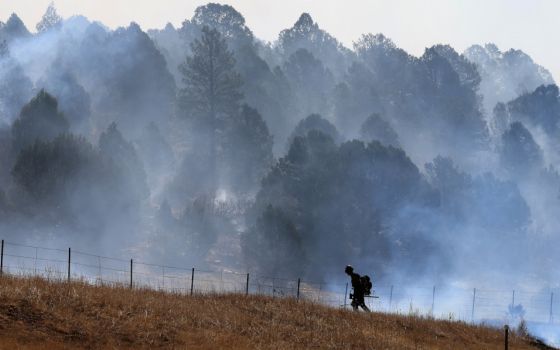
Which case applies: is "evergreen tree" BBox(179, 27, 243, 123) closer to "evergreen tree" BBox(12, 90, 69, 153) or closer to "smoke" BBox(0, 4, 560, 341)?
"smoke" BBox(0, 4, 560, 341)

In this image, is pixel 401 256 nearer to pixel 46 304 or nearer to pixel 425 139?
pixel 425 139

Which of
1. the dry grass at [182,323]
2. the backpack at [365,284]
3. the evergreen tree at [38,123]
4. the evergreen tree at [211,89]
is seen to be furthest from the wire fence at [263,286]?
the dry grass at [182,323]

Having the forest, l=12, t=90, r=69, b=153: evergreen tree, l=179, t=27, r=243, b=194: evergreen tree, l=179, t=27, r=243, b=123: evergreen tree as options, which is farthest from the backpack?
l=179, t=27, r=243, b=123: evergreen tree

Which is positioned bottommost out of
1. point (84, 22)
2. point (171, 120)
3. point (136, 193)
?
point (136, 193)

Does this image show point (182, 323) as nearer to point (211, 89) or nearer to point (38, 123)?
point (38, 123)

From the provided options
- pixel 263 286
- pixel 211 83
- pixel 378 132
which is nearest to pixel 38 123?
pixel 263 286

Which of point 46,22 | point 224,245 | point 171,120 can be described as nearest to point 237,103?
point 171,120

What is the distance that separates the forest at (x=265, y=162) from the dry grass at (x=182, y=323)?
3867 cm

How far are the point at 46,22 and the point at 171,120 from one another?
5250 cm

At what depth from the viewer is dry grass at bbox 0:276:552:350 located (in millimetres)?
19031

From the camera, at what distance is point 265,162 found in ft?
285

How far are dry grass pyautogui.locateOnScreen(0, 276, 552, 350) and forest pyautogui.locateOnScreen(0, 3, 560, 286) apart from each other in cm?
3867

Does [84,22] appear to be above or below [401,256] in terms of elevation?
above

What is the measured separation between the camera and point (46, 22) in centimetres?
13975
